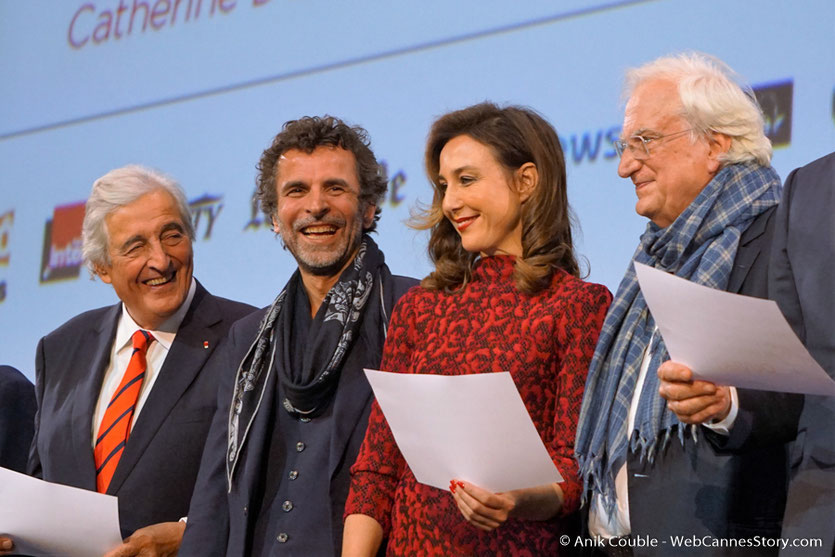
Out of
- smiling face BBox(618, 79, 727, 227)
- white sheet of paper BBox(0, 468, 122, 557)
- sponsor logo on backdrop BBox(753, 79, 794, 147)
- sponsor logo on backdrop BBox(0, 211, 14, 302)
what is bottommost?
white sheet of paper BBox(0, 468, 122, 557)

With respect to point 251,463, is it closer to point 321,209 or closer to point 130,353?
A: point 321,209

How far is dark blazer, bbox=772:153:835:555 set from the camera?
6.06 ft

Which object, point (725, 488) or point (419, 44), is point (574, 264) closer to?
point (725, 488)

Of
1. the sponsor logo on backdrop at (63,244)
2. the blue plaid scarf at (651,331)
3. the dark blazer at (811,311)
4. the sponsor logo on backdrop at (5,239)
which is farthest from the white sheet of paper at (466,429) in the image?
the sponsor logo on backdrop at (5,239)

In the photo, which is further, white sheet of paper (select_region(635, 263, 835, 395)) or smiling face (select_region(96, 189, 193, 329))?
smiling face (select_region(96, 189, 193, 329))

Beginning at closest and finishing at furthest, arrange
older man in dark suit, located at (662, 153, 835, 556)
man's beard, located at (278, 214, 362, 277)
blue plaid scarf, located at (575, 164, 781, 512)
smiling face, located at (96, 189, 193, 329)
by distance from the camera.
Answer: older man in dark suit, located at (662, 153, 835, 556) < blue plaid scarf, located at (575, 164, 781, 512) < man's beard, located at (278, 214, 362, 277) < smiling face, located at (96, 189, 193, 329)

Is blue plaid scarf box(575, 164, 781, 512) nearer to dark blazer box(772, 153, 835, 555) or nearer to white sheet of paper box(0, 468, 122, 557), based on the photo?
dark blazer box(772, 153, 835, 555)

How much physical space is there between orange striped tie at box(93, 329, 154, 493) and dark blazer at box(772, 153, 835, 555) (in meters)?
2.00

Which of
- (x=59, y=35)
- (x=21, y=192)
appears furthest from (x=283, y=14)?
(x=21, y=192)

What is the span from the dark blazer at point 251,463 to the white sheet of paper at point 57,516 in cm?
23

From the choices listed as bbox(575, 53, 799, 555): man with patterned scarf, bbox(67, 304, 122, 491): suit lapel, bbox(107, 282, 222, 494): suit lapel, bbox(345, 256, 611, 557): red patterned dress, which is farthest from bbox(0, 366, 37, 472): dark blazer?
bbox(575, 53, 799, 555): man with patterned scarf

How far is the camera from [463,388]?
81.4 inches

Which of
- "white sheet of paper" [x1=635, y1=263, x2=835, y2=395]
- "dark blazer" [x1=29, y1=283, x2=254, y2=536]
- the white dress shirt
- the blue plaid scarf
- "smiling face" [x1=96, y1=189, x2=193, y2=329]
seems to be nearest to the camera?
"white sheet of paper" [x1=635, y1=263, x2=835, y2=395]

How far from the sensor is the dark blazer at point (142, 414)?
10.5 feet
